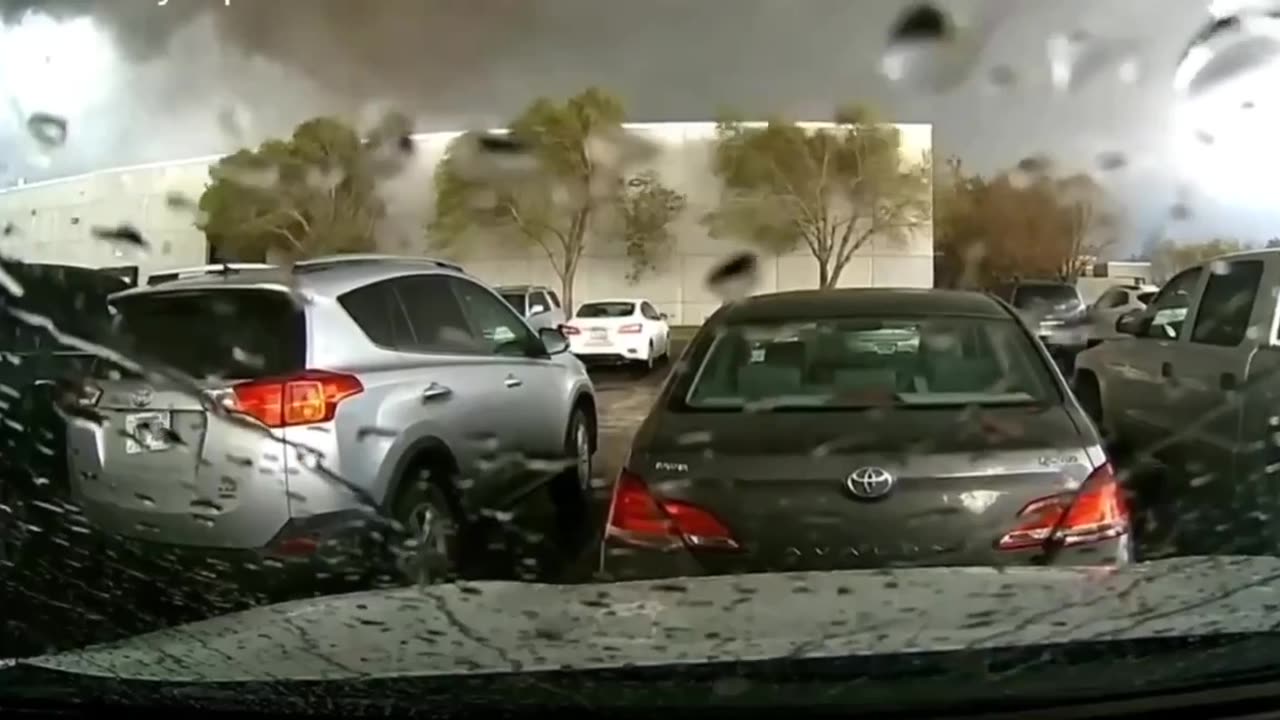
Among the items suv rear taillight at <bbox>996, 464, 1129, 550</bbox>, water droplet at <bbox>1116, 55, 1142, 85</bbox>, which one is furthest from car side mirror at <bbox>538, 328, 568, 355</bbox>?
water droplet at <bbox>1116, 55, 1142, 85</bbox>

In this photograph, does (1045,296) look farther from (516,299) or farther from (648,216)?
(516,299)

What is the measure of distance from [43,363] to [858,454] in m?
2.11

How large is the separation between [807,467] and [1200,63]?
170cm

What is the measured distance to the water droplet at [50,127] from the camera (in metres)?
3.76

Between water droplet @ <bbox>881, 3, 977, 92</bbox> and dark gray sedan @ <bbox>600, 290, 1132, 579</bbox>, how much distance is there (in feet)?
1.98

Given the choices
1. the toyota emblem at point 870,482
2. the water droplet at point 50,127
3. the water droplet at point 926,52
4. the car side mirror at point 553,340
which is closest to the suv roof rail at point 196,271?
the water droplet at point 50,127

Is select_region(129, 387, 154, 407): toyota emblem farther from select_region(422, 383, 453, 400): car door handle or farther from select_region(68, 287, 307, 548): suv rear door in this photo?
select_region(422, 383, 453, 400): car door handle

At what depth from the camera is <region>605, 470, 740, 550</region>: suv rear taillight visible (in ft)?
11.5

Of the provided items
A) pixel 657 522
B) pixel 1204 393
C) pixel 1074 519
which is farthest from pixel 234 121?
pixel 1204 393

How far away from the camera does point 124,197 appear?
12.3ft

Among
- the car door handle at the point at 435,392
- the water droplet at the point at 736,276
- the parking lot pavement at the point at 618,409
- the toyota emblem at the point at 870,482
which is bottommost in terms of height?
the toyota emblem at the point at 870,482

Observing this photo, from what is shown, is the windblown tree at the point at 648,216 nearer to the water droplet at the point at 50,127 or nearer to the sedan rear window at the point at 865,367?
the sedan rear window at the point at 865,367

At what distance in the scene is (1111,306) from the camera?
196 inches

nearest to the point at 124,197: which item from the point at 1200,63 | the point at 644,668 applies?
the point at 644,668
